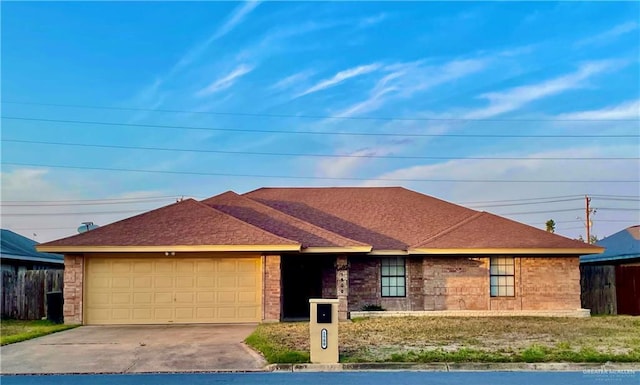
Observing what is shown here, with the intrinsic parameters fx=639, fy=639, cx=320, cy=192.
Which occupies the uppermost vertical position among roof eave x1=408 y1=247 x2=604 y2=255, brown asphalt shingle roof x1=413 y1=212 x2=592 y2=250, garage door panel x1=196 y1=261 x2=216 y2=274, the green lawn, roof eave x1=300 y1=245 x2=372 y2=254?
brown asphalt shingle roof x1=413 y1=212 x2=592 y2=250

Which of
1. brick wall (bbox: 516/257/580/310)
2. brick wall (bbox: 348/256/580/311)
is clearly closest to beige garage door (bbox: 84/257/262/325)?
brick wall (bbox: 348/256/580/311)

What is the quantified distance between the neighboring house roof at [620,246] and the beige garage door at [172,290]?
15.9 meters

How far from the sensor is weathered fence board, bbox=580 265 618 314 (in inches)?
945

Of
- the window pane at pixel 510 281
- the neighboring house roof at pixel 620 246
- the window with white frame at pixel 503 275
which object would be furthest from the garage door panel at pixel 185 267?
the neighboring house roof at pixel 620 246

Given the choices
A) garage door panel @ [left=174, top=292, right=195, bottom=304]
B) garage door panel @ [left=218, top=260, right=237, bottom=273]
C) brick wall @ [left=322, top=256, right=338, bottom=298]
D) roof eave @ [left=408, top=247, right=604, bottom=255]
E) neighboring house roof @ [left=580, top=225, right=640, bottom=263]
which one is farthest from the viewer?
neighboring house roof @ [left=580, top=225, right=640, bottom=263]

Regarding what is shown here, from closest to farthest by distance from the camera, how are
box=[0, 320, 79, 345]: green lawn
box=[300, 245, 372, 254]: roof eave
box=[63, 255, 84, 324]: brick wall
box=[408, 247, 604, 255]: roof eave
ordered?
box=[0, 320, 79, 345]: green lawn
box=[63, 255, 84, 324]: brick wall
box=[300, 245, 372, 254]: roof eave
box=[408, 247, 604, 255]: roof eave

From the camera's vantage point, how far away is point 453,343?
14.0 metres

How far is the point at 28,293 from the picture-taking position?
2314 cm

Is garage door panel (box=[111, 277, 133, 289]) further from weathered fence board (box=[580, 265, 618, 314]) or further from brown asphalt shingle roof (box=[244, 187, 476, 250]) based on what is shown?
weathered fence board (box=[580, 265, 618, 314])

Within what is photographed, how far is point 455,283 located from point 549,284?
3371mm

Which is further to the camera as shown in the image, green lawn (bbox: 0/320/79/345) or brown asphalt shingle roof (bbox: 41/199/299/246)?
brown asphalt shingle roof (bbox: 41/199/299/246)

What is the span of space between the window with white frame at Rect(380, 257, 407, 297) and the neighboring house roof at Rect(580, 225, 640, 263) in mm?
9833

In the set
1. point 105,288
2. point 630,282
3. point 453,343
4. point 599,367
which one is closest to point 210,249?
point 105,288

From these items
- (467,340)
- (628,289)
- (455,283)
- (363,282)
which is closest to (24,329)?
(363,282)
